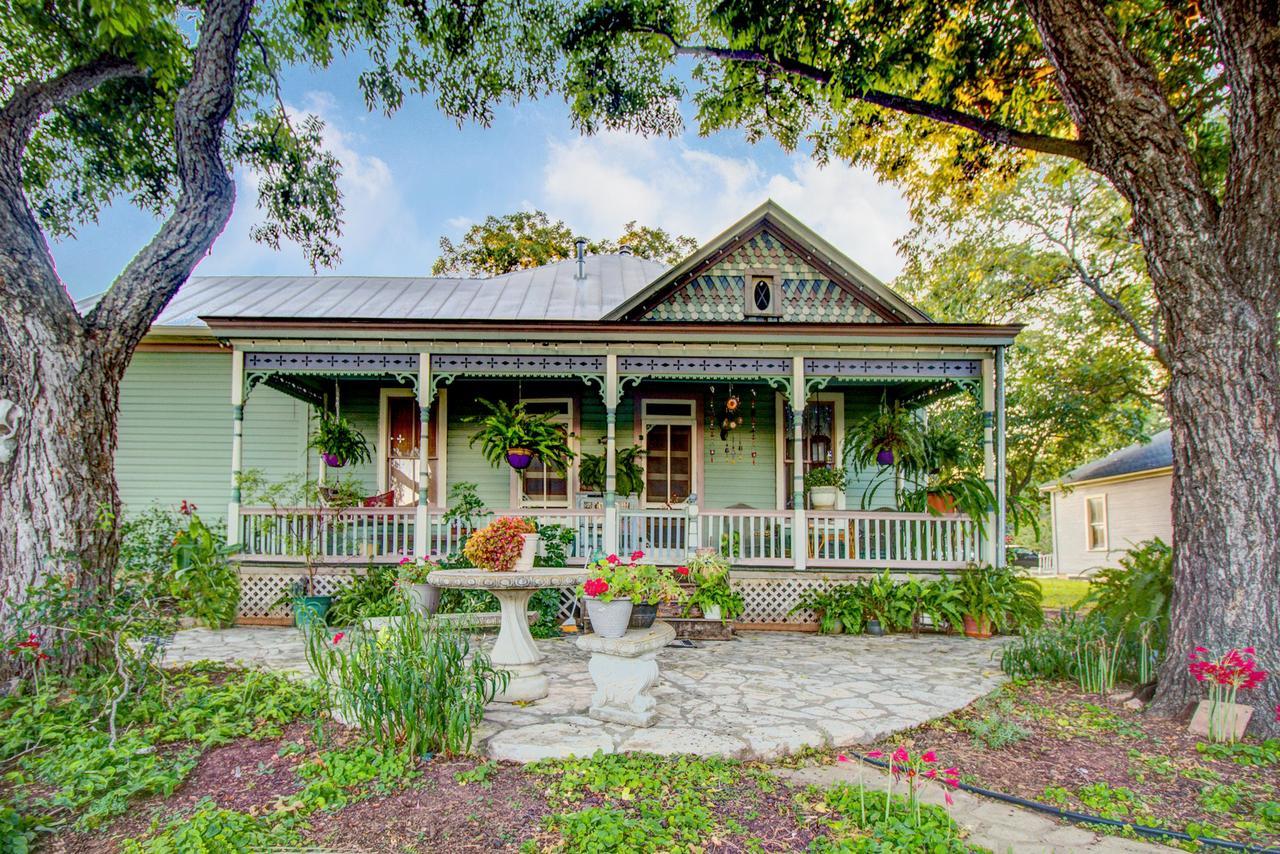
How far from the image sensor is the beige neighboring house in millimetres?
18281

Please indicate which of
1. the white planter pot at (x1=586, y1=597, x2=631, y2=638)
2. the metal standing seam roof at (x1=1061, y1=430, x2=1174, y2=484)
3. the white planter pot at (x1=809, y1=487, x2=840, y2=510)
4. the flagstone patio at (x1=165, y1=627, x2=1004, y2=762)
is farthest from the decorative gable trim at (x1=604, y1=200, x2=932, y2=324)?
the metal standing seam roof at (x1=1061, y1=430, x2=1174, y2=484)

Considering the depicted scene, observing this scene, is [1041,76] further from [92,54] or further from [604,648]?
[92,54]

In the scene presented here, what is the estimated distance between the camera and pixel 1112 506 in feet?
66.6

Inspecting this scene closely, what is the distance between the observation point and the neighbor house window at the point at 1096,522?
20781 mm

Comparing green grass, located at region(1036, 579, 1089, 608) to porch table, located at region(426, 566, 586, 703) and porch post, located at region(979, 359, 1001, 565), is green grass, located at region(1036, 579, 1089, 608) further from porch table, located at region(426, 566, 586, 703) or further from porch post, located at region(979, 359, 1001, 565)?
porch table, located at region(426, 566, 586, 703)

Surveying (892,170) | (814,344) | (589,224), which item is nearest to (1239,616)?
(814,344)

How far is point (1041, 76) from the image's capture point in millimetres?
7473

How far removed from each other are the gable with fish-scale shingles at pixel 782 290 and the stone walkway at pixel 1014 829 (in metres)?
7.31

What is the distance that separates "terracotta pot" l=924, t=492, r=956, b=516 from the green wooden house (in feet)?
0.55

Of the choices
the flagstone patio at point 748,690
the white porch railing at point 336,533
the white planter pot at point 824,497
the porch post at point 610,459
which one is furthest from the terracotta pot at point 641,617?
the white planter pot at point 824,497

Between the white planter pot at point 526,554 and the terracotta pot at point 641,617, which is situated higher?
the white planter pot at point 526,554

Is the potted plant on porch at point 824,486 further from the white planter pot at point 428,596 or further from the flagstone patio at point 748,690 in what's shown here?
the white planter pot at point 428,596

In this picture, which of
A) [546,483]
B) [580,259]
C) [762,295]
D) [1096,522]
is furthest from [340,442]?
[1096,522]

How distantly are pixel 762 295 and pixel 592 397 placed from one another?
3.01 meters
